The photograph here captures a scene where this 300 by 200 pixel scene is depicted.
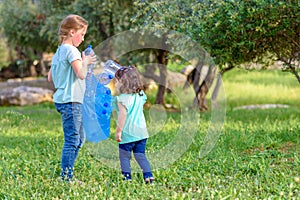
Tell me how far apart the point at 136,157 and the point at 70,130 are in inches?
30.1

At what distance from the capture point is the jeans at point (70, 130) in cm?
564

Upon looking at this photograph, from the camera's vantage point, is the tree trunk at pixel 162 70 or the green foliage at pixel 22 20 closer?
the tree trunk at pixel 162 70

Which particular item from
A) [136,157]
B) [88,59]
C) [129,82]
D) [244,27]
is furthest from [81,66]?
[244,27]

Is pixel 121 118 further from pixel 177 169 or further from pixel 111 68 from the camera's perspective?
pixel 177 169

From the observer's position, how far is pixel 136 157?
572 cm

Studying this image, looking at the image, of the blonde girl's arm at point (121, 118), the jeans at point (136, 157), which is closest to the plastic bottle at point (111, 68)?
the blonde girl's arm at point (121, 118)

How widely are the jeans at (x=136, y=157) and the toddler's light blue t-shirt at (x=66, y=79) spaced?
27.9 inches

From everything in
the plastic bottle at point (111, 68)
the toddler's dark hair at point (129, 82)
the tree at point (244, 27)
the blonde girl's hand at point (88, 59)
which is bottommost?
the toddler's dark hair at point (129, 82)

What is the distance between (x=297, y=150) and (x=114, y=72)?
2899 millimetres

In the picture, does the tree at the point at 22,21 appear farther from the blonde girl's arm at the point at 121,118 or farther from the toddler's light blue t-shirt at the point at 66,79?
the blonde girl's arm at the point at 121,118

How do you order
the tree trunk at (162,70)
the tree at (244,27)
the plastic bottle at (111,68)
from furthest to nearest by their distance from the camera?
the tree trunk at (162,70) < the tree at (244,27) < the plastic bottle at (111,68)

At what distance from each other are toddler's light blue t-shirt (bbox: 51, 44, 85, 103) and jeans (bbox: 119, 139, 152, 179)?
2.32 ft

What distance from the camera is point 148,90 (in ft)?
67.1

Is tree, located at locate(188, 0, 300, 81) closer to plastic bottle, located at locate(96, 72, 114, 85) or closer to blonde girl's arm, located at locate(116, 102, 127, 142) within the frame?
plastic bottle, located at locate(96, 72, 114, 85)
